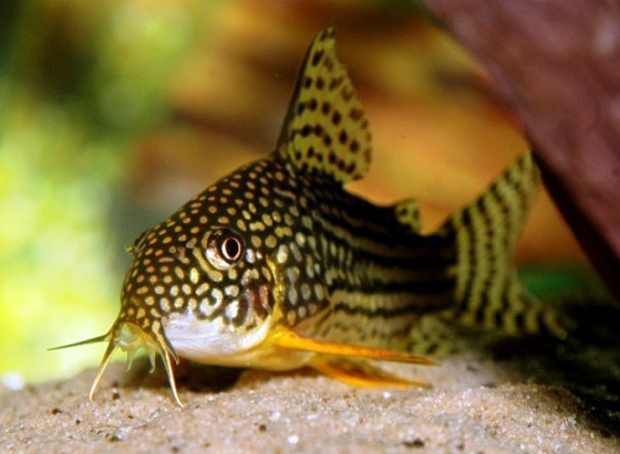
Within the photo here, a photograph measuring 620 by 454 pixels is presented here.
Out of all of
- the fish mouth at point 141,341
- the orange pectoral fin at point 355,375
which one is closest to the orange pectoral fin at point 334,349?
the orange pectoral fin at point 355,375

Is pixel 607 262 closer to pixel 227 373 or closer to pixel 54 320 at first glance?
pixel 227 373

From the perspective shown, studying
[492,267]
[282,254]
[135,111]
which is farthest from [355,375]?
[135,111]

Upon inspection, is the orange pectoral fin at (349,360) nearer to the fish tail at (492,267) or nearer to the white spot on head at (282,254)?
the white spot on head at (282,254)

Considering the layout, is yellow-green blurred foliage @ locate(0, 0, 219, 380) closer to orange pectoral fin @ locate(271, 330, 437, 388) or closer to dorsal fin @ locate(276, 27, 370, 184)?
dorsal fin @ locate(276, 27, 370, 184)

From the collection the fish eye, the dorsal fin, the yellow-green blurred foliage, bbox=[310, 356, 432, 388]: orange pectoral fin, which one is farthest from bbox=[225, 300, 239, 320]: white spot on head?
the yellow-green blurred foliage

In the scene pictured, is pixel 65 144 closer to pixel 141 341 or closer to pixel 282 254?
pixel 282 254

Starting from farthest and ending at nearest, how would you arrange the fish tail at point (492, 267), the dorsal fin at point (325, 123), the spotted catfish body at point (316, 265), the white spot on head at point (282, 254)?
the fish tail at point (492, 267) < the dorsal fin at point (325, 123) < the white spot on head at point (282, 254) < the spotted catfish body at point (316, 265)
